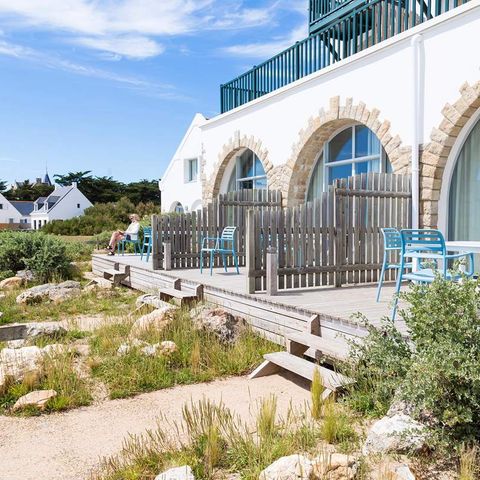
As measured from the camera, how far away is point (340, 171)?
10.3 metres

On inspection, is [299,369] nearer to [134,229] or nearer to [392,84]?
[392,84]

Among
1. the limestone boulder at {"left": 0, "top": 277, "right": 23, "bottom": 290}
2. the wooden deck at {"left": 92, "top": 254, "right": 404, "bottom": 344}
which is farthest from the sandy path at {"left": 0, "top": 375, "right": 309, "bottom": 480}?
the limestone boulder at {"left": 0, "top": 277, "right": 23, "bottom": 290}

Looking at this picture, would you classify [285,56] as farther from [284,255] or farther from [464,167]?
[284,255]

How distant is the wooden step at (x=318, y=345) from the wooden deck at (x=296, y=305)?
0.16 metres

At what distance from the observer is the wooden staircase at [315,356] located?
3.99m

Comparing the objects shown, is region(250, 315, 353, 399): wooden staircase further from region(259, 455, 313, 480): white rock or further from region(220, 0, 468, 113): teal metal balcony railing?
region(220, 0, 468, 113): teal metal balcony railing

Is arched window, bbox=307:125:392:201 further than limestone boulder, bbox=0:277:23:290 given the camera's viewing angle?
No

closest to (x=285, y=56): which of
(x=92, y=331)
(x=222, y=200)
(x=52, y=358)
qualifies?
(x=222, y=200)

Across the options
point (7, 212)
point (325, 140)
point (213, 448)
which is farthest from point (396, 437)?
point (7, 212)

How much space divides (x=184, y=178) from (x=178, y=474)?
17.1m

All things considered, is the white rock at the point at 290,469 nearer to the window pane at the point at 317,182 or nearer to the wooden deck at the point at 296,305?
the wooden deck at the point at 296,305

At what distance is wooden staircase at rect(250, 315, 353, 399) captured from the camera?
399 centimetres

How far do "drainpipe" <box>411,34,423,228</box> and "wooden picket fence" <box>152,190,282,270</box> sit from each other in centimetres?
335

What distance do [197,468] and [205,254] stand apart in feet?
24.4
